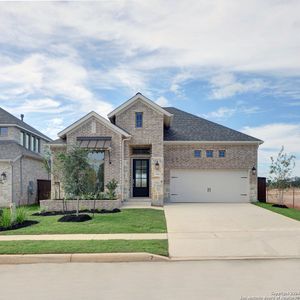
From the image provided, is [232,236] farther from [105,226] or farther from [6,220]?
[6,220]

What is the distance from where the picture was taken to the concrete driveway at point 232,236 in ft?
27.5

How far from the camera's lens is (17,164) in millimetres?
21953

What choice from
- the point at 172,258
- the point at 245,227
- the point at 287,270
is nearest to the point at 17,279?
the point at 172,258

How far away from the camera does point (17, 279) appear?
6.64 m

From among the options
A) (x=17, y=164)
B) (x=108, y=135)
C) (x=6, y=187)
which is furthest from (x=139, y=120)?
(x=6, y=187)

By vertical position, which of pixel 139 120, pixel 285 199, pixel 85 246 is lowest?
pixel 285 199

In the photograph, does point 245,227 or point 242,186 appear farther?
point 242,186

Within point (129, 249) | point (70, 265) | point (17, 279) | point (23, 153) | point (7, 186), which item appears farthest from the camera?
point (23, 153)

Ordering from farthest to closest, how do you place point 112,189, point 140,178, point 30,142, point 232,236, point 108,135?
point 30,142, point 140,178, point 108,135, point 112,189, point 232,236

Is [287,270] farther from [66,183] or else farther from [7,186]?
[7,186]

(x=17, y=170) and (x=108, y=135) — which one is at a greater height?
(x=108, y=135)

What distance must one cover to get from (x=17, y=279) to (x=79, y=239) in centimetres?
311

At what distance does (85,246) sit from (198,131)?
15.4 metres

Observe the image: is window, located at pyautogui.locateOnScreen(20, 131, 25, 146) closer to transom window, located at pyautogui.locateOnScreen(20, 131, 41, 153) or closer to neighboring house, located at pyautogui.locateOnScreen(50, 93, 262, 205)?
transom window, located at pyautogui.locateOnScreen(20, 131, 41, 153)
